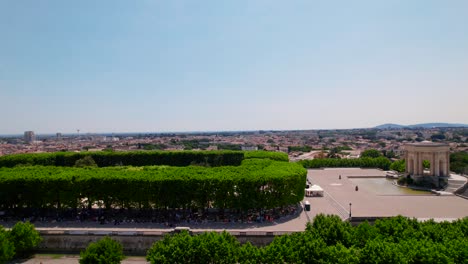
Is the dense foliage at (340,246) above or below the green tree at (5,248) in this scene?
above

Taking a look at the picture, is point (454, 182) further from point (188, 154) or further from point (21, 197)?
point (21, 197)

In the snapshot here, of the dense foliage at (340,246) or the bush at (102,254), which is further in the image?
the bush at (102,254)

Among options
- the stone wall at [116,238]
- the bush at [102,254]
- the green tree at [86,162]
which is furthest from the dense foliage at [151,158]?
the bush at [102,254]

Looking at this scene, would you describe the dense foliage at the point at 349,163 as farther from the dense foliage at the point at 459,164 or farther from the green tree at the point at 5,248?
the green tree at the point at 5,248

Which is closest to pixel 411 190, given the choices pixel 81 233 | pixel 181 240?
pixel 181 240

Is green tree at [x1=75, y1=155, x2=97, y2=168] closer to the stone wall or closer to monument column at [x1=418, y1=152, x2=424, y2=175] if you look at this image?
the stone wall

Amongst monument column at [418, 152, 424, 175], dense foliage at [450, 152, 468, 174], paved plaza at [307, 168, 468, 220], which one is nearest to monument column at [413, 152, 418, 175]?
monument column at [418, 152, 424, 175]
